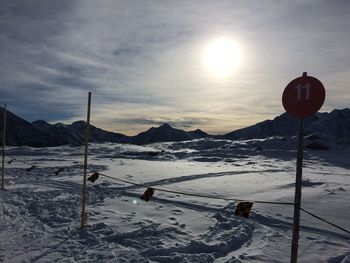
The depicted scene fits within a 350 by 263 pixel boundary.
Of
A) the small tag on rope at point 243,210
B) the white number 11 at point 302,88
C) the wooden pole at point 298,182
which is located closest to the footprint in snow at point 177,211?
the small tag on rope at point 243,210

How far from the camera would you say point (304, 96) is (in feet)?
15.4

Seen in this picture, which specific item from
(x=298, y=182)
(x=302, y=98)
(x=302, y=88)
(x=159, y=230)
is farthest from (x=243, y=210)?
(x=302, y=88)

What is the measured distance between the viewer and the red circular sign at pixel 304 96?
461cm

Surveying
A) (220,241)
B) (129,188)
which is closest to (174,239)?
(220,241)

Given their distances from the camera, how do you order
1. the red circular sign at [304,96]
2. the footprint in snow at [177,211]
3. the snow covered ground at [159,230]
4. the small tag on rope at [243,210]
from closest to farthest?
the red circular sign at [304,96] → the snow covered ground at [159,230] → the small tag on rope at [243,210] → the footprint in snow at [177,211]

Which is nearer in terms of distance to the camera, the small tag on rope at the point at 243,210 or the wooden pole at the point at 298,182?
the wooden pole at the point at 298,182

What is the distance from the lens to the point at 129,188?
15.9 m

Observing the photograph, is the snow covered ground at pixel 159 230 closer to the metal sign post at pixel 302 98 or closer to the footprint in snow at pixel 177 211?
the footprint in snow at pixel 177 211

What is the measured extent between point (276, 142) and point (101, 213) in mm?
76257

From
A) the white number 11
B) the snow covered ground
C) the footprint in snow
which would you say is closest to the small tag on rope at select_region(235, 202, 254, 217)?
the snow covered ground

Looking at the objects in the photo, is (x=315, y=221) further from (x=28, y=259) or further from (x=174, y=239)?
(x=28, y=259)

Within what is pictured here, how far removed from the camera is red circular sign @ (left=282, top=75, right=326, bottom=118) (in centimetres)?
461

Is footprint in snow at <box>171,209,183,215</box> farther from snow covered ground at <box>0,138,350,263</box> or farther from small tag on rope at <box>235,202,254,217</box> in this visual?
small tag on rope at <box>235,202,254,217</box>

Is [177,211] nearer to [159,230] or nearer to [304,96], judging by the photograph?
[159,230]
